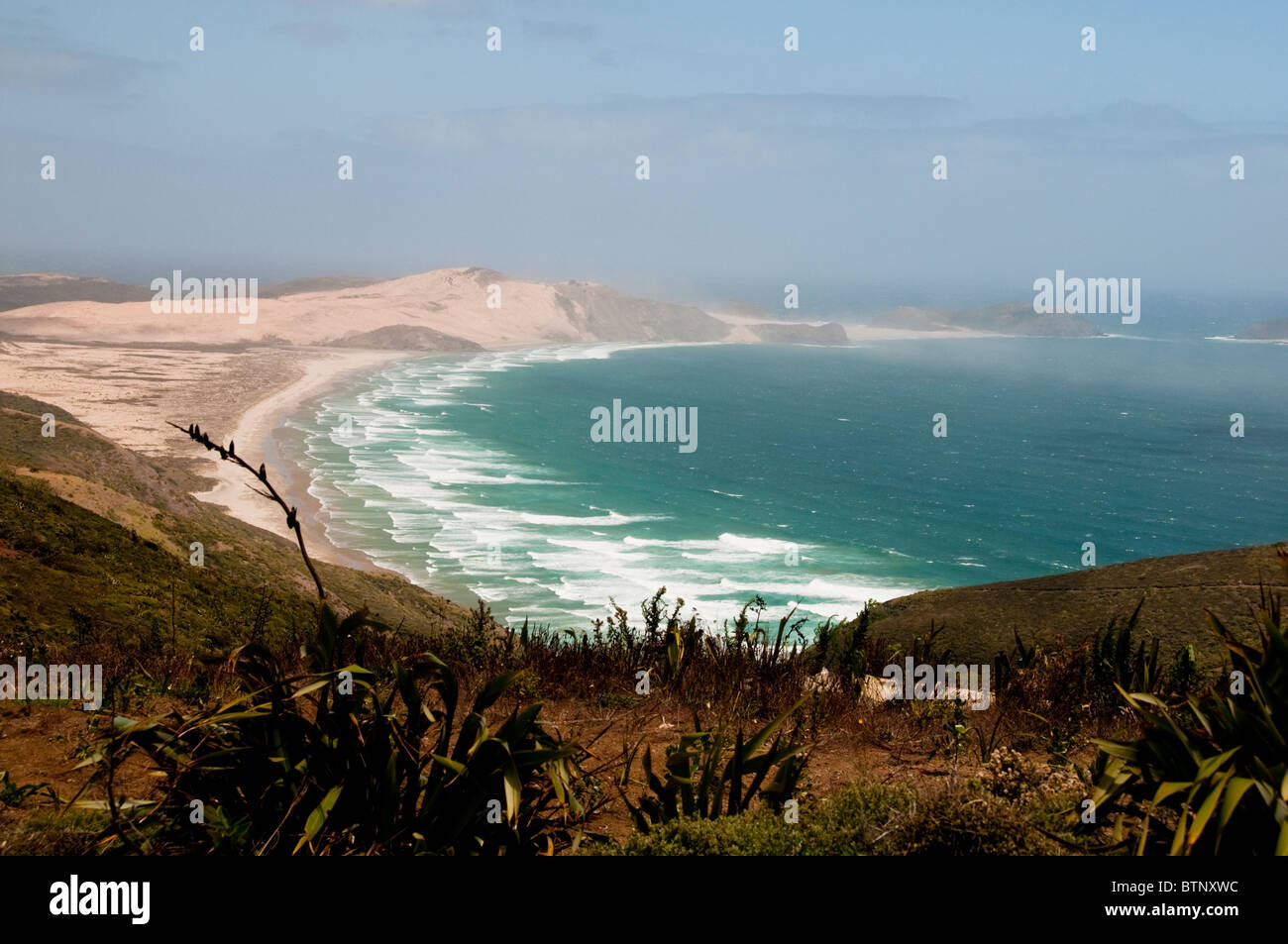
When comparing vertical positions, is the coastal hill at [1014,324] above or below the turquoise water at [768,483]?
above
